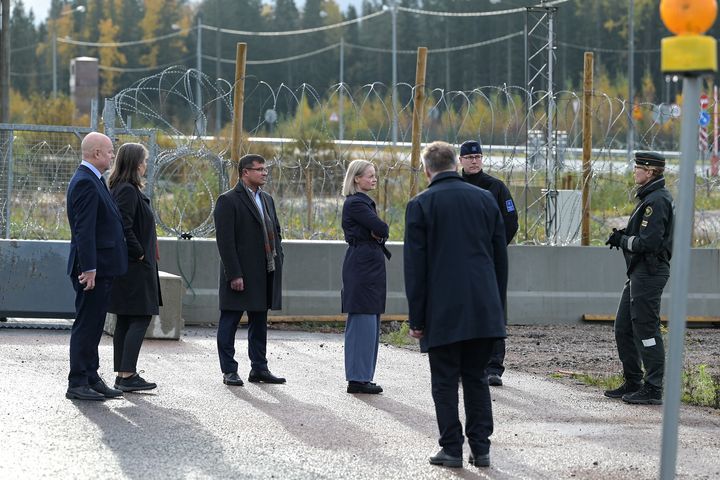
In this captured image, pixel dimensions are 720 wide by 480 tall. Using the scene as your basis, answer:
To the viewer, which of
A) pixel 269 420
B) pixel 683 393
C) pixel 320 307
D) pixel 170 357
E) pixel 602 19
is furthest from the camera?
pixel 602 19

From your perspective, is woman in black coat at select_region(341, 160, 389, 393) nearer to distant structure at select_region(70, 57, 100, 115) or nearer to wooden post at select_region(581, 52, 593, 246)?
wooden post at select_region(581, 52, 593, 246)

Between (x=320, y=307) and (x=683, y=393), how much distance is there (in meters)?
5.34

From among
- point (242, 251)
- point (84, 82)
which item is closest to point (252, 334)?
point (242, 251)

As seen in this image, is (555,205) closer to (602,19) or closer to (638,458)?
(638,458)

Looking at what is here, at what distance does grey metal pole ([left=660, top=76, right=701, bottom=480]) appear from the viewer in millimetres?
5430

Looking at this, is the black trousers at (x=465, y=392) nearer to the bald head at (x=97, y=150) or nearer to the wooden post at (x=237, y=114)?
the bald head at (x=97, y=150)

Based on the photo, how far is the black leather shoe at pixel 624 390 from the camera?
385 inches

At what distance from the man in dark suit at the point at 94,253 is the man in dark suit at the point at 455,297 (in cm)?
257

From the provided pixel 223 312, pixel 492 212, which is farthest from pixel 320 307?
pixel 492 212

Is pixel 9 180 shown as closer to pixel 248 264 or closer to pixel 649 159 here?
pixel 248 264

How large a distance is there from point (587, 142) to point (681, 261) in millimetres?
9480

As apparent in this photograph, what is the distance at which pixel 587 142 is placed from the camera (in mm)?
14805

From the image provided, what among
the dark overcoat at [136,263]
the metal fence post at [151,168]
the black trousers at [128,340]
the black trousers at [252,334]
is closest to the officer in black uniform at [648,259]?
the black trousers at [252,334]

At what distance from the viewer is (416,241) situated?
7.19 metres
